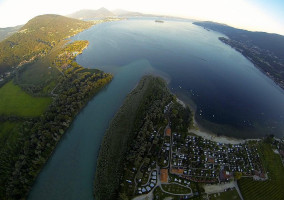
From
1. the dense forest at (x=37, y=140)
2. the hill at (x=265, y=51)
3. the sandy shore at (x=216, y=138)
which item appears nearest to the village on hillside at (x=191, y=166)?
the sandy shore at (x=216, y=138)

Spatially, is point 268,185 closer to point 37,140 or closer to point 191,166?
point 191,166

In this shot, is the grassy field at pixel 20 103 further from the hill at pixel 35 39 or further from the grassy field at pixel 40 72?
the hill at pixel 35 39

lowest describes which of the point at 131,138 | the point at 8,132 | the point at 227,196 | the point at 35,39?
the point at 227,196

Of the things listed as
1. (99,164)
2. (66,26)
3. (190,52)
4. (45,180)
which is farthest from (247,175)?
(66,26)

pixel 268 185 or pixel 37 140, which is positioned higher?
pixel 37 140

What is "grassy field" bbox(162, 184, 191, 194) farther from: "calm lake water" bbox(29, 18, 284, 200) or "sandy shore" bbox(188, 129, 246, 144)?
"sandy shore" bbox(188, 129, 246, 144)

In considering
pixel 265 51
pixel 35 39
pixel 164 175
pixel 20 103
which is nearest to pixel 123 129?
pixel 164 175

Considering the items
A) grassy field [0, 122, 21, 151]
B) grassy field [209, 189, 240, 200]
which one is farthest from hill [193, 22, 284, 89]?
grassy field [0, 122, 21, 151]
